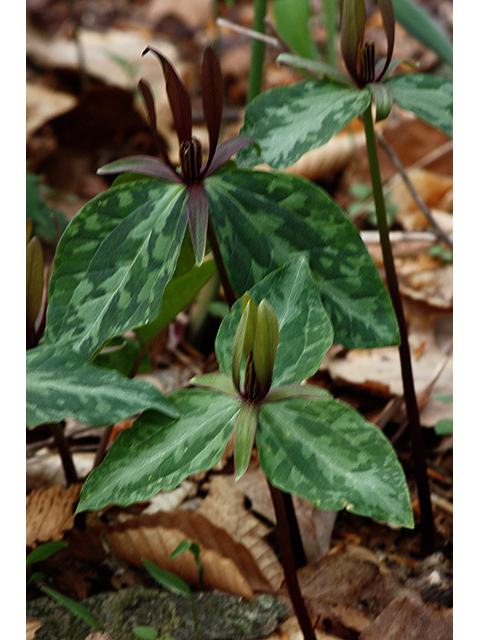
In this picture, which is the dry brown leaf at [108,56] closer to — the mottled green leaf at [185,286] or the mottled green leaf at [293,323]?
the mottled green leaf at [185,286]

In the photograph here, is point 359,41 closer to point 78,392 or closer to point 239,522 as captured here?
point 78,392

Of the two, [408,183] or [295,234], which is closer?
[295,234]

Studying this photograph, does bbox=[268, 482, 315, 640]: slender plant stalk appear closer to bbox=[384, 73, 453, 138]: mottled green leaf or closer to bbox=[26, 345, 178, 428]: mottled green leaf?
bbox=[26, 345, 178, 428]: mottled green leaf

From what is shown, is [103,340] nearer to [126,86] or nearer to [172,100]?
[172,100]

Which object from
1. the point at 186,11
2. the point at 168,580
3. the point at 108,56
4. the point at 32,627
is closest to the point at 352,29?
the point at 168,580

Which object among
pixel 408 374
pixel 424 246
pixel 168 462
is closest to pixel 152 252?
pixel 168 462

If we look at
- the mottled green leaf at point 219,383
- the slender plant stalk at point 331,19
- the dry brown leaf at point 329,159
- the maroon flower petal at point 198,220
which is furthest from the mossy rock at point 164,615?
the dry brown leaf at point 329,159
